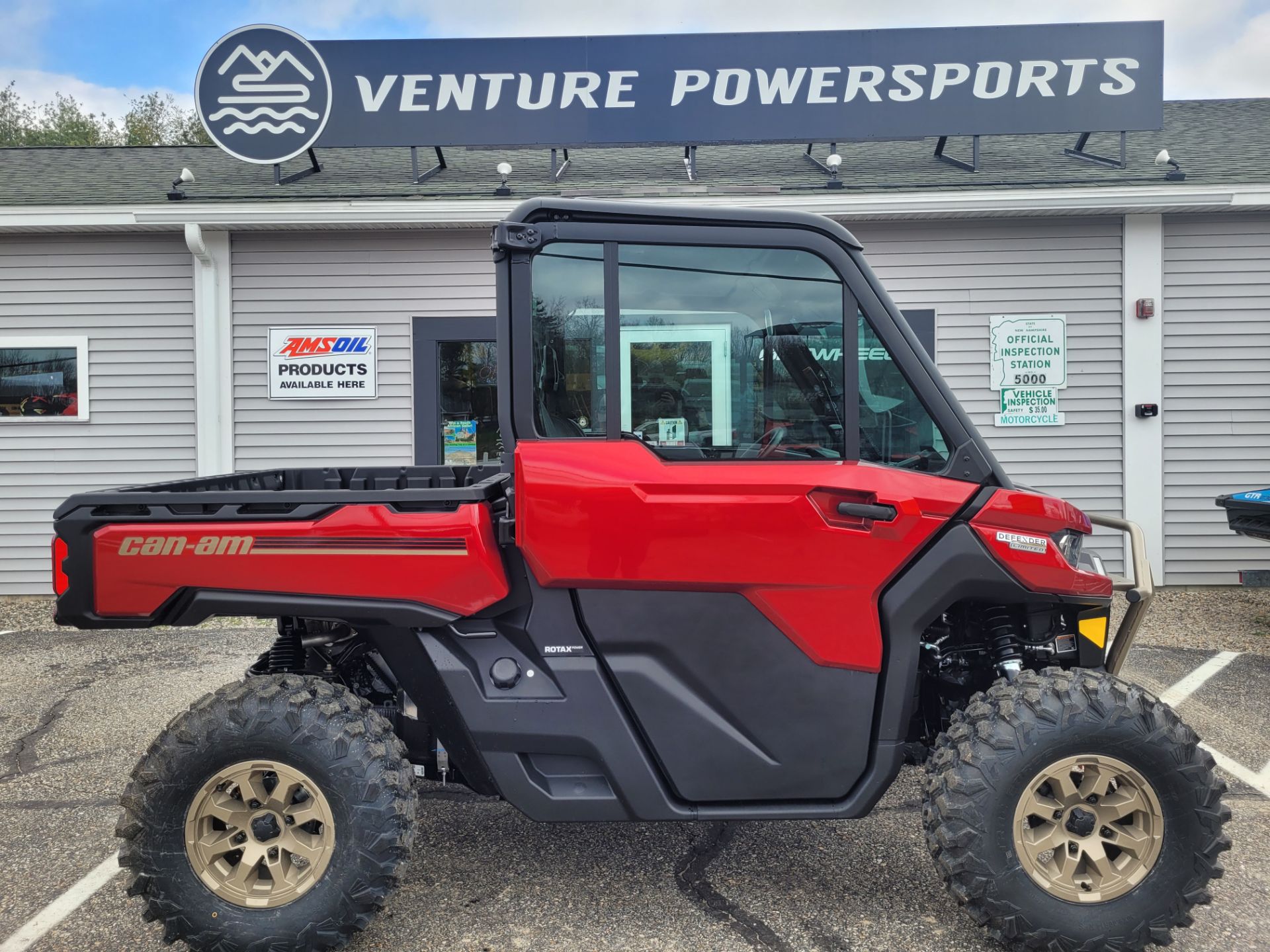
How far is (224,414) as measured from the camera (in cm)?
804

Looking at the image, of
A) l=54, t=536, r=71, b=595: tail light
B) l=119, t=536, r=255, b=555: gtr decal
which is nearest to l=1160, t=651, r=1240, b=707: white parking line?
l=119, t=536, r=255, b=555: gtr decal

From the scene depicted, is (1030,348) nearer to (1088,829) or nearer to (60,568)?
(1088,829)

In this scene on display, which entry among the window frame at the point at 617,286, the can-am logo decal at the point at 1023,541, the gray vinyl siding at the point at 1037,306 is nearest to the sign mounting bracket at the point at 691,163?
the gray vinyl siding at the point at 1037,306

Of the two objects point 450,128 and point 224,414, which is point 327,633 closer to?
point 224,414

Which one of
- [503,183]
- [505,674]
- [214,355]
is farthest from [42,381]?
[505,674]

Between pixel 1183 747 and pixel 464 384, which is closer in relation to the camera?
pixel 1183 747

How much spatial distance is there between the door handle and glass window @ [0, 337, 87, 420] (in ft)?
26.3

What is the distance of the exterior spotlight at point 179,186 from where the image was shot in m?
7.84

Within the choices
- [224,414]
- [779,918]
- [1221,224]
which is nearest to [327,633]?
[779,918]

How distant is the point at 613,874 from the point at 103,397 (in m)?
7.31

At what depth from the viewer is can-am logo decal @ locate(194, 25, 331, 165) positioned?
27.2ft

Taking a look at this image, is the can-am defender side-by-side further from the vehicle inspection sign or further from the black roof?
the vehicle inspection sign

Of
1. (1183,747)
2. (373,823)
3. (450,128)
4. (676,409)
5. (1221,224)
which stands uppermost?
(450,128)

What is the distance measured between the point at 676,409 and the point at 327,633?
1494mm
